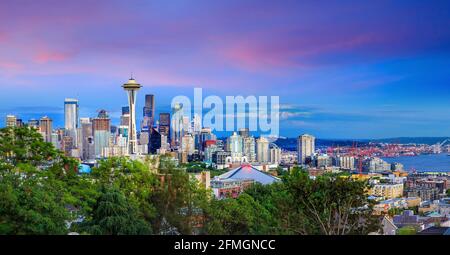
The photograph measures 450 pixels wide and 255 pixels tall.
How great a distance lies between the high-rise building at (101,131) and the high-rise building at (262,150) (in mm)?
937

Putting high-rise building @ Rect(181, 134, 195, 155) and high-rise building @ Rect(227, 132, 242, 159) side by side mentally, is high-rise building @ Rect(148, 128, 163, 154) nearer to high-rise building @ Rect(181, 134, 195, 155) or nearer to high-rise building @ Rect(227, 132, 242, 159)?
high-rise building @ Rect(181, 134, 195, 155)

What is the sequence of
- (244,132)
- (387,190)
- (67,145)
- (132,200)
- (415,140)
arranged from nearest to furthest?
(415,140) < (244,132) < (67,145) < (132,200) < (387,190)

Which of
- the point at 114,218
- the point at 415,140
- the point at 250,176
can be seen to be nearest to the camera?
the point at 415,140

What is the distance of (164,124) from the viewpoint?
3.55 m

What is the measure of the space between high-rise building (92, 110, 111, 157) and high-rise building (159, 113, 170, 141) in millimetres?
330

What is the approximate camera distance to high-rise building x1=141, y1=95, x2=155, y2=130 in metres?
3.35

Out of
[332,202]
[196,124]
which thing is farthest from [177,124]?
[332,202]

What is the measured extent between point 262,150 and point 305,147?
0.29m

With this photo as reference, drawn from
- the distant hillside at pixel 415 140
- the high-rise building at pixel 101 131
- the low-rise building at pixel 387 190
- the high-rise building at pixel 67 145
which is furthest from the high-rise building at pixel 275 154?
the high-rise building at pixel 67 145

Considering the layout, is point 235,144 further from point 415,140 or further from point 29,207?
point 29,207

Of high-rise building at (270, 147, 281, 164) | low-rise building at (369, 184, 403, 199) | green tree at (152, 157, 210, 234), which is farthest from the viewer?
low-rise building at (369, 184, 403, 199)

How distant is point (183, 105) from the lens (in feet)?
10.4

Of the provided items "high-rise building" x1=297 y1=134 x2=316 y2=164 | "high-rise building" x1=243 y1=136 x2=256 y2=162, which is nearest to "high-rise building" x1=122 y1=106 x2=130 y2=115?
"high-rise building" x1=243 y1=136 x2=256 y2=162
